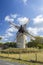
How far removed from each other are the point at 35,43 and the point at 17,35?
14.1 m

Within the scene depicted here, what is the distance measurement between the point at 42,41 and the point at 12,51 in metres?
36.3

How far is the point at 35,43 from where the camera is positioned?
82.3 metres

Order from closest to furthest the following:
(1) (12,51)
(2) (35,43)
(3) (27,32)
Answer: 1. (1) (12,51)
2. (3) (27,32)
3. (2) (35,43)

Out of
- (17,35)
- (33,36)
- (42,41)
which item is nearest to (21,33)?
(17,35)

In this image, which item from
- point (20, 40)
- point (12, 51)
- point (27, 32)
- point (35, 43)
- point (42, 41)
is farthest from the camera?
point (42, 41)

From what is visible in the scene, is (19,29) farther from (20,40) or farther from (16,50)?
(16,50)

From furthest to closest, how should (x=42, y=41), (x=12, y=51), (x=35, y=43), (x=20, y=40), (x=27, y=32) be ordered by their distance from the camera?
1. (x=42, y=41)
2. (x=35, y=43)
3. (x=27, y=32)
4. (x=20, y=40)
5. (x=12, y=51)

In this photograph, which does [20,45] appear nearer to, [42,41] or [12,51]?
[12,51]

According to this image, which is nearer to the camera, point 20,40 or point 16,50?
point 16,50

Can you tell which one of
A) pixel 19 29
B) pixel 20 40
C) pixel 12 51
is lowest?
pixel 12 51

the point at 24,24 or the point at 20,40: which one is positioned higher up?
the point at 24,24

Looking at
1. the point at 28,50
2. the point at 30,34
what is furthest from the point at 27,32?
the point at 28,50

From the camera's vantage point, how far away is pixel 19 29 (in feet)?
238

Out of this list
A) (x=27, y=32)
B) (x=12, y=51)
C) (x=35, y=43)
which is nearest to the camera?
(x=12, y=51)
